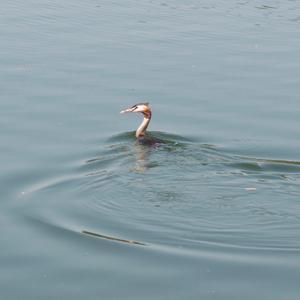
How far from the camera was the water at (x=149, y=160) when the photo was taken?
496 inches

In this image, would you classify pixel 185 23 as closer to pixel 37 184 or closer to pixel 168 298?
pixel 37 184

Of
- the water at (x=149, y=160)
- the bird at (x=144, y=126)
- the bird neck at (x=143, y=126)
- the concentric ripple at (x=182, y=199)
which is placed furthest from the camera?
the bird neck at (x=143, y=126)

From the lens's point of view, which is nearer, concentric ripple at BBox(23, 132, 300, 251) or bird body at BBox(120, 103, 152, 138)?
concentric ripple at BBox(23, 132, 300, 251)

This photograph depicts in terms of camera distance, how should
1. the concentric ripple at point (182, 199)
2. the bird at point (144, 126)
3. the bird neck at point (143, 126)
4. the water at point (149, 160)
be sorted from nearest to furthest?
1. the water at point (149, 160)
2. the concentric ripple at point (182, 199)
3. the bird at point (144, 126)
4. the bird neck at point (143, 126)

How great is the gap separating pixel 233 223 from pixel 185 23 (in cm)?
1481

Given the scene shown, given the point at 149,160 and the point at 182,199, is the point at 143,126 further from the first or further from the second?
the point at 182,199

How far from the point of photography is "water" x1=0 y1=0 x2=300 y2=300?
12586 millimetres

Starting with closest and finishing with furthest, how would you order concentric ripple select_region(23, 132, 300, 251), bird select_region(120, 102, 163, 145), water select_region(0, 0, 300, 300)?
water select_region(0, 0, 300, 300), concentric ripple select_region(23, 132, 300, 251), bird select_region(120, 102, 163, 145)

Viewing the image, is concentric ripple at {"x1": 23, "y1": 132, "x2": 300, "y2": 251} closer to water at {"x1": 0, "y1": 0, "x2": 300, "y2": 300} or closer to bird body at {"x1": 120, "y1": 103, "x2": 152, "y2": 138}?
water at {"x1": 0, "y1": 0, "x2": 300, "y2": 300}

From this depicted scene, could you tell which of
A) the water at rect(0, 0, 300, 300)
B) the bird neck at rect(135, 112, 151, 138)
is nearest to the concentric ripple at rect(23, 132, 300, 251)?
the water at rect(0, 0, 300, 300)

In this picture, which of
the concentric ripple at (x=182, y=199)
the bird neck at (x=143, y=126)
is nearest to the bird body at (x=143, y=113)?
the bird neck at (x=143, y=126)

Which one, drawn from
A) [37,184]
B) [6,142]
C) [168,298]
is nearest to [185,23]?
[6,142]

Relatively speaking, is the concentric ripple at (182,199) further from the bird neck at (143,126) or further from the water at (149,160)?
the bird neck at (143,126)

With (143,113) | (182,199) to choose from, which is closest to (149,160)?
(143,113)
